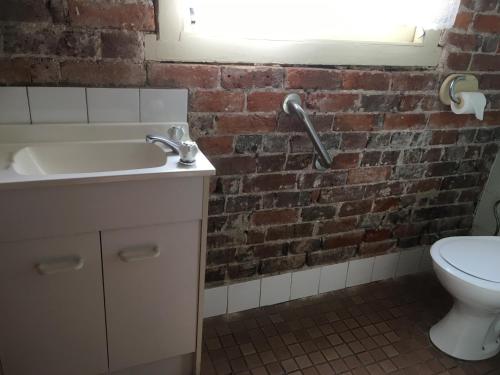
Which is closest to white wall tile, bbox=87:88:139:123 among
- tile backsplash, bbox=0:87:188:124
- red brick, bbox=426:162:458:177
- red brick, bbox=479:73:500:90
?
tile backsplash, bbox=0:87:188:124

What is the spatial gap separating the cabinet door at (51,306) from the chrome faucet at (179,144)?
1.05 ft

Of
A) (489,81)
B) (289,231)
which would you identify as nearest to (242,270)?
(289,231)

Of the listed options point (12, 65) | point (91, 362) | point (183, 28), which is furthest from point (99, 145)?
point (91, 362)

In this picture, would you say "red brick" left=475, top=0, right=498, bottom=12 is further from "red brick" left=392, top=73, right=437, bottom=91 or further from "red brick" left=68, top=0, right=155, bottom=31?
"red brick" left=68, top=0, right=155, bottom=31

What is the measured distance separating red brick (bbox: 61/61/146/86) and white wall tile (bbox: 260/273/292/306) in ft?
3.27

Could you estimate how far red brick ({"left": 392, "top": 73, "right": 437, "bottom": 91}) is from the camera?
1591 mm

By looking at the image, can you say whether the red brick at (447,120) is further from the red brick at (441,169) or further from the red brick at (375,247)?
the red brick at (375,247)

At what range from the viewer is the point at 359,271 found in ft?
6.43

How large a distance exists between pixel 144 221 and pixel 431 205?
1.50 metres

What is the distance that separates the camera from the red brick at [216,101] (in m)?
1.33

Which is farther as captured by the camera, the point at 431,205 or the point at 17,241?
the point at 431,205

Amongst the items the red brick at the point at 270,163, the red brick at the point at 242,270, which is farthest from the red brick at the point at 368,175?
the red brick at the point at 242,270

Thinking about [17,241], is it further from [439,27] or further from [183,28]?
[439,27]

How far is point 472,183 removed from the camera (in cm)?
201
